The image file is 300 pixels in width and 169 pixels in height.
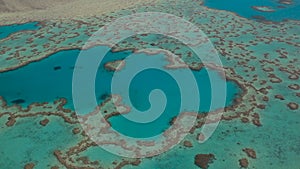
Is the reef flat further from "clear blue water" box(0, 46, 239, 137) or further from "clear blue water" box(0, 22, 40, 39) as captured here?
Answer: "clear blue water" box(0, 22, 40, 39)

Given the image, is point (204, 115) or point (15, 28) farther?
point (15, 28)

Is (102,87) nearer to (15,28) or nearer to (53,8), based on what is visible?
(15,28)

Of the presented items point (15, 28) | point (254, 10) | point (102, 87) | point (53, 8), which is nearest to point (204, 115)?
point (102, 87)

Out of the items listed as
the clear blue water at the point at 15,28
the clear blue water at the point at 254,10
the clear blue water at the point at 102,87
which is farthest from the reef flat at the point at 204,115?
the clear blue water at the point at 254,10

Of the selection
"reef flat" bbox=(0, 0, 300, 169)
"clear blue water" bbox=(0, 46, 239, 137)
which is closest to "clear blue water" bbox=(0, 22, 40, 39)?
"reef flat" bbox=(0, 0, 300, 169)

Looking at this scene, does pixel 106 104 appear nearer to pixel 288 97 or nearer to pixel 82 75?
pixel 82 75

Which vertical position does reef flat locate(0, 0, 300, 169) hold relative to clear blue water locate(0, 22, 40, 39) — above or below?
below

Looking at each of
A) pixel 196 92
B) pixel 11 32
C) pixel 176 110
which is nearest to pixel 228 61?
pixel 196 92
